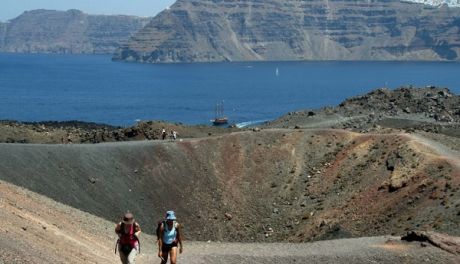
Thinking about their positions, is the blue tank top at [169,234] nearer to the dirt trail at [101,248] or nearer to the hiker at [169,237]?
the hiker at [169,237]

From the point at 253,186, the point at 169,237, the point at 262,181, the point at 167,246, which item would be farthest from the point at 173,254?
the point at 262,181

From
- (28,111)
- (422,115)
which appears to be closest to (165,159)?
(422,115)

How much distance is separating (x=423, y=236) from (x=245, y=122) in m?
116

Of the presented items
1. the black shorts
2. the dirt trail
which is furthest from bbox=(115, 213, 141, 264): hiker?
the dirt trail

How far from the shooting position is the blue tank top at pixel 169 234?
81.0 ft

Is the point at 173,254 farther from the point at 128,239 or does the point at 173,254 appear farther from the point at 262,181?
the point at 262,181

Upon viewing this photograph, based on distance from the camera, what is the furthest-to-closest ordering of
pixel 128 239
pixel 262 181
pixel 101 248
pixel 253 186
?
pixel 262 181 → pixel 253 186 → pixel 101 248 → pixel 128 239

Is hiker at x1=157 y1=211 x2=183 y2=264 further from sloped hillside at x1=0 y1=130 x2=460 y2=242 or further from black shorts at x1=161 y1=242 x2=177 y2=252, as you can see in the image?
sloped hillside at x1=0 y1=130 x2=460 y2=242

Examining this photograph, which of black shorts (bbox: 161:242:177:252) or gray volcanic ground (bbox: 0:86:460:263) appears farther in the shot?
gray volcanic ground (bbox: 0:86:460:263)

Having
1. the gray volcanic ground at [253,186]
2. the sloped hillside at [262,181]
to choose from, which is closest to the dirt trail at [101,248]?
the gray volcanic ground at [253,186]

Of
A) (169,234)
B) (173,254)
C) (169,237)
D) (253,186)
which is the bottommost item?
(253,186)

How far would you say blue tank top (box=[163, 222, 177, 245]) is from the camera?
2469 cm

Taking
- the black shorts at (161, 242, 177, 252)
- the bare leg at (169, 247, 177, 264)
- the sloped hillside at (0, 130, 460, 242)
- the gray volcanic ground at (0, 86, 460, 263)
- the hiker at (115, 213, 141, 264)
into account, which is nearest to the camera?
the hiker at (115, 213, 141, 264)

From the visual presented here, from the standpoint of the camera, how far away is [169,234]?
24734mm
